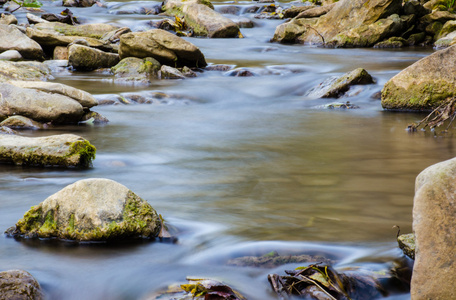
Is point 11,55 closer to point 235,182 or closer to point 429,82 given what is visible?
point 429,82


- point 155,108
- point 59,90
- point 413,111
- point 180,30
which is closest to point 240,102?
point 155,108

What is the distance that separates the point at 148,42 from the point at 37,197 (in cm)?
848

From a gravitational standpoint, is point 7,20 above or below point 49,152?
above

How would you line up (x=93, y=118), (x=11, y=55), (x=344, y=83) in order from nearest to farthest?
(x=93, y=118) < (x=344, y=83) < (x=11, y=55)

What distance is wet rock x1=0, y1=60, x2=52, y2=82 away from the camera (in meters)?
10.3

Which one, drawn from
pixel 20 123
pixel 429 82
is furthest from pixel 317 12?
pixel 20 123

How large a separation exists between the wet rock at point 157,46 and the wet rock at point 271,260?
380 inches

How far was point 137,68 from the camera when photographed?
12391 millimetres

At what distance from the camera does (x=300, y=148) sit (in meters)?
6.40

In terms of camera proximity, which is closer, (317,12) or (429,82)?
(429,82)

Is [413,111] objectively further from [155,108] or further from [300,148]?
[155,108]

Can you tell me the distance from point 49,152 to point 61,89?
2.44 m

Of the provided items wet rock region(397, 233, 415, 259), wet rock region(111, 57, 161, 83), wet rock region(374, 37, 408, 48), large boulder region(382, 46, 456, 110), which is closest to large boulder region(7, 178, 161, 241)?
wet rock region(397, 233, 415, 259)

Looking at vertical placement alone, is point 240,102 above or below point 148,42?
below
